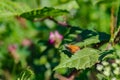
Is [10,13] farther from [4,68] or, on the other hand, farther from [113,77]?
[4,68]

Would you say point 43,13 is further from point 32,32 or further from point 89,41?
point 32,32

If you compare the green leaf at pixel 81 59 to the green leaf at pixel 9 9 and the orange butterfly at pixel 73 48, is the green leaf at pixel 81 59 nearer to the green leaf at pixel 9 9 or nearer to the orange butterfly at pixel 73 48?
the orange butterfly at pixel 73 48

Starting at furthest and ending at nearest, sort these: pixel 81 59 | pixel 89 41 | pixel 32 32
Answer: pixel 32 32 < pixel 89 41 < pixel 81 59

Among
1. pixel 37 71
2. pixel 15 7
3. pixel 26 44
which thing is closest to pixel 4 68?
pixel 26 44

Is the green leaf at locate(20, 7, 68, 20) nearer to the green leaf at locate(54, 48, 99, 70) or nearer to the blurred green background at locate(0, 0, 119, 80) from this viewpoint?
the green leaf at locate(54, 48, 99, 70)

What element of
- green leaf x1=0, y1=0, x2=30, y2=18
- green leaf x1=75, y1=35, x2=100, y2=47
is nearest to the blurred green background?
green leaf x1=0, y1=0, x2=30, y2=18

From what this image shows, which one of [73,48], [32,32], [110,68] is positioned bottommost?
[110,68]

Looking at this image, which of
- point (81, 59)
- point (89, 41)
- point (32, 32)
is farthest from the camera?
point (32, 32)

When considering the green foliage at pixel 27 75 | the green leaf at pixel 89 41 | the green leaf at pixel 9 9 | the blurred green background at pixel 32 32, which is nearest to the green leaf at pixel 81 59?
the green leaf at pixel 89 41

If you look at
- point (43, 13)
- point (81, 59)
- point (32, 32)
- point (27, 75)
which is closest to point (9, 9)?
point (43, 13)
